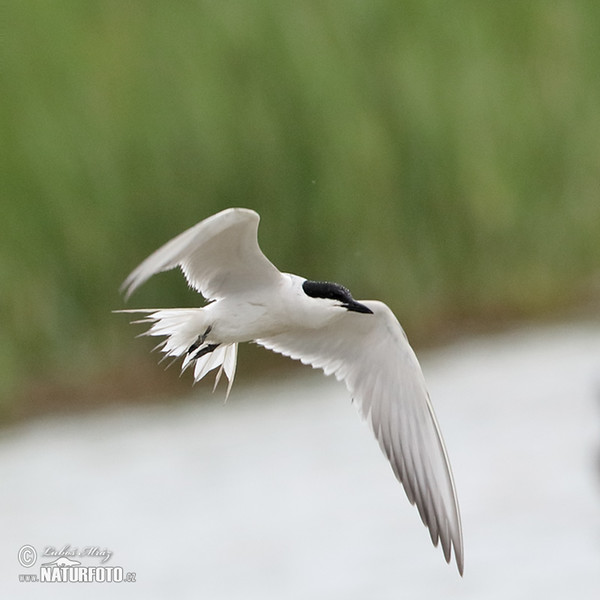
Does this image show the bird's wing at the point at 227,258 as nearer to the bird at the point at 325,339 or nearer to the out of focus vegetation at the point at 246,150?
the bird at the point at 325,339

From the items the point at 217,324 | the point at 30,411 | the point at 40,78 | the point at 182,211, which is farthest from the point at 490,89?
the point at 217,324

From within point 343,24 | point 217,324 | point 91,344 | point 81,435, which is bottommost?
point 81,435

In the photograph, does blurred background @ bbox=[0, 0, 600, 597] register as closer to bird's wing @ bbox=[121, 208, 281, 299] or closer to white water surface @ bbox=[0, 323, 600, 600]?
white water surface @ bbox=[0, 323, 600, 600]

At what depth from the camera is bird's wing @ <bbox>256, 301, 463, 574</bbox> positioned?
5.02 meters

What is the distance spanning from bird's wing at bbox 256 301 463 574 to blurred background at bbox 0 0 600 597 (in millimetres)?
2063

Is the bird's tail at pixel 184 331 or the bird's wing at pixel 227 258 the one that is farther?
the bird's tail at pixel 184 331

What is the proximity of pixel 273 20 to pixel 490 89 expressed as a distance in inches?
52.8

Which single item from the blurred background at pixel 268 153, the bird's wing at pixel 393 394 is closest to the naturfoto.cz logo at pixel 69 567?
the blurred background at pixel 268 153

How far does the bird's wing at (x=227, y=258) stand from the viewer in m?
4.30

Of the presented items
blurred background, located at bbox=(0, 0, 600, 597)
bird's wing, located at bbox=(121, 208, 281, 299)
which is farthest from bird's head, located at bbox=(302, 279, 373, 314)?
blurred background, located at bbox=(0, 0, 600, 597)

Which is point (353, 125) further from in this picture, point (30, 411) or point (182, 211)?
point (30, 411)

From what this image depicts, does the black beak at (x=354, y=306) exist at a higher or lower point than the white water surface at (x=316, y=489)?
higher

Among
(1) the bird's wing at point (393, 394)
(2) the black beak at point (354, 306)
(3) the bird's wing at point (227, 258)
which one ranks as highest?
(3) the bird's wing at point (227, 258)

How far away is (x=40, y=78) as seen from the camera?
7.50 m
